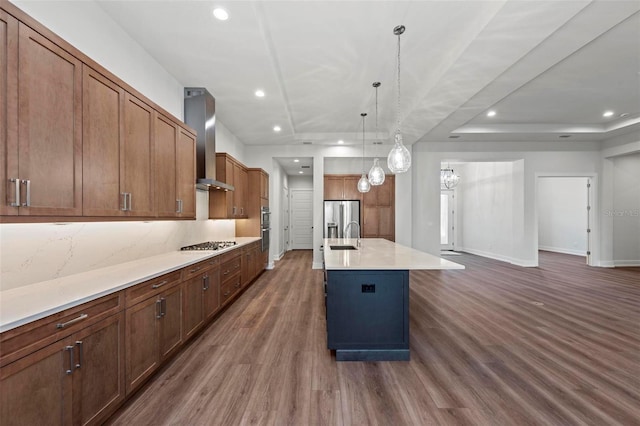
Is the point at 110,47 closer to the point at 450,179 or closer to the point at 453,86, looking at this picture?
the point at 453,86

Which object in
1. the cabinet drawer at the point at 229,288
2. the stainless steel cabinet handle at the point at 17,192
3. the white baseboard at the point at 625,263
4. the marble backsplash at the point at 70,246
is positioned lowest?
the white baseboard at the point at 625,263

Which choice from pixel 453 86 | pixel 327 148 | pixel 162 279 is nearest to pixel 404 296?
pixel 162 279

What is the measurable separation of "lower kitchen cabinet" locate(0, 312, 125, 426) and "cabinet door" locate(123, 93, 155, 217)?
992mm

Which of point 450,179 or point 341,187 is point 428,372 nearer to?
point 341,187

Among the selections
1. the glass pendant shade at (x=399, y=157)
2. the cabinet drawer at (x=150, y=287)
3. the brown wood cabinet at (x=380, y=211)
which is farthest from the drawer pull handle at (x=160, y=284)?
the brown wood cabinet at (x=380, y=211)

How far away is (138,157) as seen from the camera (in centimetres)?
225

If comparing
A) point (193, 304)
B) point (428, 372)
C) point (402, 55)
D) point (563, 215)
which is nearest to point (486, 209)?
point (563, 215)

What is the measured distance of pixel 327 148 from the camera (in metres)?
6.48

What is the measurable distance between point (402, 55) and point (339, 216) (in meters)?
4.22

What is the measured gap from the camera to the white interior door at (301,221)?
9.82 metres

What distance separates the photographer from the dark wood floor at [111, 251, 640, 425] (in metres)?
1.73

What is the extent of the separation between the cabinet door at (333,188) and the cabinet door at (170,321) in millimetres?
4919

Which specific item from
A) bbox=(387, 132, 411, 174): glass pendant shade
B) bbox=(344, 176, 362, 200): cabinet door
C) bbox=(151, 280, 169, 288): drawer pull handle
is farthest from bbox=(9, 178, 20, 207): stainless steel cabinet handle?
bbox=(344, 176, 362, 200): cabinet door

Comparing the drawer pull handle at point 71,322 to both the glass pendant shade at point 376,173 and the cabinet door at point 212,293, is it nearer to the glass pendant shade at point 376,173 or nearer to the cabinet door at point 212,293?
the cabinet door at point 212,293
